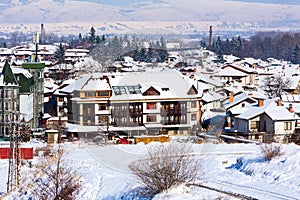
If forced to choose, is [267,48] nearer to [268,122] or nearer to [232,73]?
[232,73]

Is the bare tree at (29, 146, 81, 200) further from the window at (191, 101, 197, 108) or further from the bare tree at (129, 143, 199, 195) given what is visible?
the window at (191, 101, 197, 108)

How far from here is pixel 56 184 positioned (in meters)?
5.93

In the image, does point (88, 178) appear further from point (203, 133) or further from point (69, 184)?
point (203, 133)

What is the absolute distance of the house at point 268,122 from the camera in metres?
10.9

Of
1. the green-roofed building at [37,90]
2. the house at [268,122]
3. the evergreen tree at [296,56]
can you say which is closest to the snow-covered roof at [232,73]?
the green-roofed building at [37,90]

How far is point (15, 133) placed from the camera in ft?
24.1

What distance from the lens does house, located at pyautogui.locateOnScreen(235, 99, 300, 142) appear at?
10906mm

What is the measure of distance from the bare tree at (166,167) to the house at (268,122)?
552 cm

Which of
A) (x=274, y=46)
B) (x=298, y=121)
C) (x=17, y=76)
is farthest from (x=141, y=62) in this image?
(x=274, y=46)

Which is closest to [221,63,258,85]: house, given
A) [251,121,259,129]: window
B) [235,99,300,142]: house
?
[235,99,300,142]: house

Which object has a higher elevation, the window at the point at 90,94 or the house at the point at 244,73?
the window at the point at 90,94

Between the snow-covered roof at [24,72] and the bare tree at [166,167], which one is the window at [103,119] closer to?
the bare tree at [166,167]

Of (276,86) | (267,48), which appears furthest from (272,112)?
(267,48)

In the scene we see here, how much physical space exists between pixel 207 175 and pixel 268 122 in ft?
16.8
